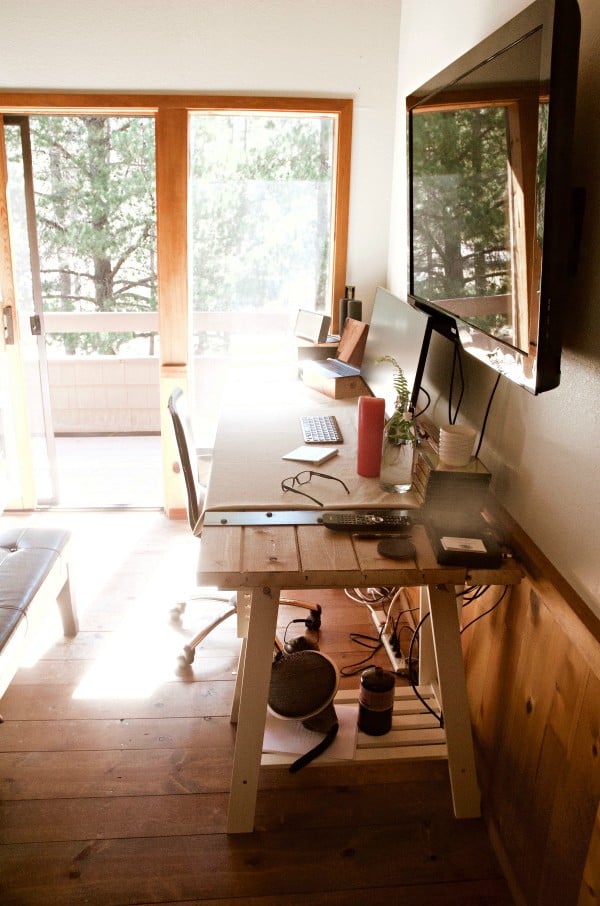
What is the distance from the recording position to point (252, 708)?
171cm

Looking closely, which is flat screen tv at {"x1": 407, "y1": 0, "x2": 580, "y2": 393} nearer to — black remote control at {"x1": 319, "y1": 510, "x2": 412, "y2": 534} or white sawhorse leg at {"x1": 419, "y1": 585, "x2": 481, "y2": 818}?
black remote control at {"x1": 319, "y1": 510, "x2": 412, "y2": 534}

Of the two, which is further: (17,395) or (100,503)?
(100,503)

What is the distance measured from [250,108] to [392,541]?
2.32 metres

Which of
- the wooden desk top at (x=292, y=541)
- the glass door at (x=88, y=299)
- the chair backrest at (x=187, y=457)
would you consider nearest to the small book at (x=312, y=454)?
the wooden desk top at (x=292, y=541)

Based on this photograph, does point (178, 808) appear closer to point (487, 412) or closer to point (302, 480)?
point (302, 480)

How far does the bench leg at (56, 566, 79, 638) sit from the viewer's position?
8.39 ft

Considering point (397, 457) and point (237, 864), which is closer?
point (237, 864)

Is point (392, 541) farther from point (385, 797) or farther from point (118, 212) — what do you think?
point (118, 212)

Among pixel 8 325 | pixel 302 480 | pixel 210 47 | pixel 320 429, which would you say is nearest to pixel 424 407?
pixel 320 429

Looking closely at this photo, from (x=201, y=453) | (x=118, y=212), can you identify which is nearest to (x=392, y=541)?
(x=201, y=453)

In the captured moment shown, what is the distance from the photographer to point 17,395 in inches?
136

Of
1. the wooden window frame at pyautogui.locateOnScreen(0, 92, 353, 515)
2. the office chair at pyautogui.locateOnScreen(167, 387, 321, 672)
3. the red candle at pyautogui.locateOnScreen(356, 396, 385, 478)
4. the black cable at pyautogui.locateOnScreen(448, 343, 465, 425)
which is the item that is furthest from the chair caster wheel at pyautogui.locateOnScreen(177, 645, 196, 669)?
the wooden window frame at pyautogui.locateOnScreen(0, 92, 353, 515)

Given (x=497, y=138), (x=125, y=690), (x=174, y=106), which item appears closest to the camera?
(x=497, y=138)

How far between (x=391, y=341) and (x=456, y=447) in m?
0.86
